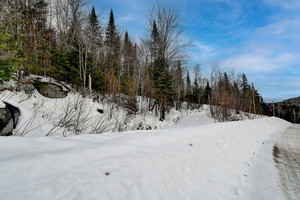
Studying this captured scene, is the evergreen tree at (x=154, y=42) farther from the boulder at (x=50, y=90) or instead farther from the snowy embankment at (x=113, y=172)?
the snowy embankment at (x=113, y=172)

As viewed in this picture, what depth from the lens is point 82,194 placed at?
46.8 inches

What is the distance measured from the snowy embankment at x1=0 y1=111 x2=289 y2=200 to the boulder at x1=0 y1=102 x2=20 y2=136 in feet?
5.42

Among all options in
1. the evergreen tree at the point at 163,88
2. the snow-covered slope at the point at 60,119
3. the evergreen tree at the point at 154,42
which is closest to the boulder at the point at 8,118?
the snow-covered slope at the point at 60,119

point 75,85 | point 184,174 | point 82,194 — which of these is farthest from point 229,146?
point 75,85

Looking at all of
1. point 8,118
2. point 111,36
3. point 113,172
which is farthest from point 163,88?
point 111,36

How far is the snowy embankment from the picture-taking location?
3.78 ft

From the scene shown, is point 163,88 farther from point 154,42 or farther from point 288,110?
point 288,110

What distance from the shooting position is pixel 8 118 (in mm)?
2809

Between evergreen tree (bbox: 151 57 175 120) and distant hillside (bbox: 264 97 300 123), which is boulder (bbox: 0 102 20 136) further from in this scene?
distant hillside (bbox: 264 97 300 123)

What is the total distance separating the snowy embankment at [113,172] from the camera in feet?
3.78

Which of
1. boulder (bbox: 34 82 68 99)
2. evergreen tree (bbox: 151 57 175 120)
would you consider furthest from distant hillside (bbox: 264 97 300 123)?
boulder (bbox: 34 82 68 99)

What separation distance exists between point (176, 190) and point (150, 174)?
451 millimetres

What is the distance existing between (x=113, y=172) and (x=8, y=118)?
3021 millimetres

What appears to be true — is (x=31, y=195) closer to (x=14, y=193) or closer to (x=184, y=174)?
(x=14, y=193)
